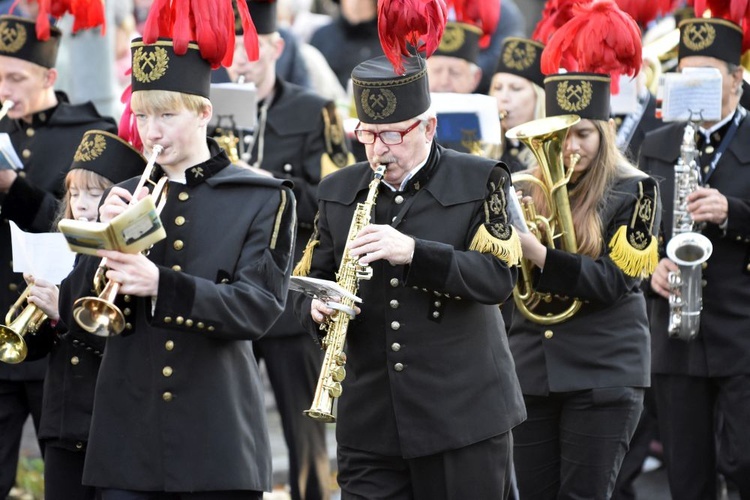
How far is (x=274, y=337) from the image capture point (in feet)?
26.3

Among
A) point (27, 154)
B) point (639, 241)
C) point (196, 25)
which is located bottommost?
point (639, 241)

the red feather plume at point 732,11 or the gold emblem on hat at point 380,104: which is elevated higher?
the gold emblem on hat at point 380,104

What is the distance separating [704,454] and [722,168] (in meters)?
1.44

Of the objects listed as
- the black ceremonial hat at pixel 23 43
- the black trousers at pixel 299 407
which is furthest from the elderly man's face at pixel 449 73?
the black ceremonial hat at pixel 23 43

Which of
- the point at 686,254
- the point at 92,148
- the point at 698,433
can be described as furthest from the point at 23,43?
the point at 698,433

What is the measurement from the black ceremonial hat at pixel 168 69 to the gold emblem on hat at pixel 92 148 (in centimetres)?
93

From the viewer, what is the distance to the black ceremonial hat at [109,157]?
251 inches

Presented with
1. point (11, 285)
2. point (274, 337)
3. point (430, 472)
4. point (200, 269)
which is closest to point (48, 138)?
point (11, 285)

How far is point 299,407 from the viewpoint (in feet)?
26.4

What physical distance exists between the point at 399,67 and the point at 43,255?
167 centimetres

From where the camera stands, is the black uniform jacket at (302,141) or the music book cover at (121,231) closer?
the music book cover at (121,231)

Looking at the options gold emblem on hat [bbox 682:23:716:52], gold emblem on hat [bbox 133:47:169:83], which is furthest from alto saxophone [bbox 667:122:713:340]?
gold emblem on hat [bbox 133:47:169:83]

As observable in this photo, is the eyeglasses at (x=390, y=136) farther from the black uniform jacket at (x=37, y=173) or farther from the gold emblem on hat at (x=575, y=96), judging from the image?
the black uniform jacket at (x=37, y=173)

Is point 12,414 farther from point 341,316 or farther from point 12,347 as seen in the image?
point 341,316
